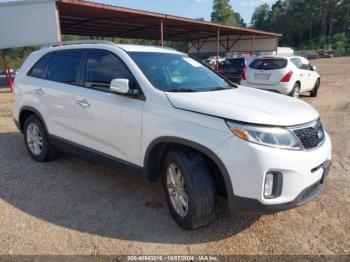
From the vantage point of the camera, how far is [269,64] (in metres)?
10.3

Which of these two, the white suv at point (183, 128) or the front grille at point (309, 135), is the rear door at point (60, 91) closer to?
the white suv at point (183, 128)

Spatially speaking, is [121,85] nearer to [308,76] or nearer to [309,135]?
[309,135]

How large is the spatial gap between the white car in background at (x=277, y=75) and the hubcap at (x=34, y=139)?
728cm

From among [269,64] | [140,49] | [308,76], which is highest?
[140,49]

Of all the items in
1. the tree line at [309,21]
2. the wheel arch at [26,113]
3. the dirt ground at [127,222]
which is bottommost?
the dirt ground at [127,222]

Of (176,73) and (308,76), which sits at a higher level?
(176,73)

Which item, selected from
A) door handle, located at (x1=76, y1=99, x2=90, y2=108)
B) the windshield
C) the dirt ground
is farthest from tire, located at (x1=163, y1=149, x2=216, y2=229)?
door handle, located at (x1=76, y1=99, x2=90, y2=108)

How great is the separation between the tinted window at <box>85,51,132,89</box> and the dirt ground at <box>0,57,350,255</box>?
53.9 inches

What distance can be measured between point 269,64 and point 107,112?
7903 mm

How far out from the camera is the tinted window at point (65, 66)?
426cm

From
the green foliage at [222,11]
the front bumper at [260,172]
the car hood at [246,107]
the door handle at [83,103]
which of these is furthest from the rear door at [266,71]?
the green foliage at [222,11]

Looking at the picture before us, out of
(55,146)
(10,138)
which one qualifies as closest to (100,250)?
(55,146)

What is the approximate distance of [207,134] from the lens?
282 cm

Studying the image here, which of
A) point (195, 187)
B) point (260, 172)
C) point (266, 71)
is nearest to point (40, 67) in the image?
point (195, 187)
